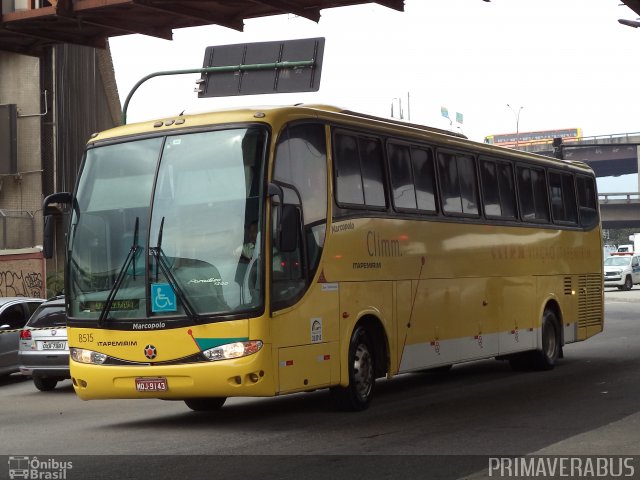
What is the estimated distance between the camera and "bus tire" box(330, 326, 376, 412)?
1306 centimetres

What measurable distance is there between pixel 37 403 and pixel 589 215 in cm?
1090

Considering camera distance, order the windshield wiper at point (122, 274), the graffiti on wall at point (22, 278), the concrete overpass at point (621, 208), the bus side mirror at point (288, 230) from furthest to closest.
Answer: the concrete overpass at point (621, 208)
the graffiti on wall at point (22, 278)
the windshield wiper at point (122, 274)
the bus side mirror at point (288, 230)

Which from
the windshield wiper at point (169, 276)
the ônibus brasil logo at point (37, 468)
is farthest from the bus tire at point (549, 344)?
the ônibus brasil logo at point (37, 468)

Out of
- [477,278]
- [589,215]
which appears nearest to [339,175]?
[477,278]

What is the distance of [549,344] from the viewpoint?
63.4 feet

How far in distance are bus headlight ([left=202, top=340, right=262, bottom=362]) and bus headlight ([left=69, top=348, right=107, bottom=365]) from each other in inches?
50.5

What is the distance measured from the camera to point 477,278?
1673 centimetres

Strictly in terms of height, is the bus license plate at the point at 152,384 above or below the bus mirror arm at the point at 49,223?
below

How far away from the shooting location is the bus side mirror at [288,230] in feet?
38.4

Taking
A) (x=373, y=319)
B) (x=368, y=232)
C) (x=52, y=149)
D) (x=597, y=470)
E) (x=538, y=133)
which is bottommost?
(x=597, y=470)

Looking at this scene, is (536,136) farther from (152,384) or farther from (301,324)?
(152,384)

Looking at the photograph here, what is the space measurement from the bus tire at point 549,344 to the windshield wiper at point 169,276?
865 centimetres

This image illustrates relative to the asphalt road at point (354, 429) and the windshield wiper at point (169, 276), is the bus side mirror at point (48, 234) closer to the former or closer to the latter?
the windshield wiper at point (169, 276)

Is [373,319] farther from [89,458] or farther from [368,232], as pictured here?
[89,458]
